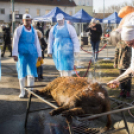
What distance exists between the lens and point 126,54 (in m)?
4.24

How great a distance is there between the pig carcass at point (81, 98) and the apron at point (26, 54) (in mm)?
2087

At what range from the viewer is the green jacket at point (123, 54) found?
4228mm

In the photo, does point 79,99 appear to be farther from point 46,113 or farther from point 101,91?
point 46,113

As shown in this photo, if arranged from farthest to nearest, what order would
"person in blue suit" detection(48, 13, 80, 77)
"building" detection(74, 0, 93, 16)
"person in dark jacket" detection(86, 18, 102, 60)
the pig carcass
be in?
"person in dark jacket" detection(86, 18, 102, 60) < "building" detection(74, 0, 93, 16) < "person in blue suit" detection(48, 13, 80, 77) < the pig carcass

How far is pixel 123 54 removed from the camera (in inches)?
168

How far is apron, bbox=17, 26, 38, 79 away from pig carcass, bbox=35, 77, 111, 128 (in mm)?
2087

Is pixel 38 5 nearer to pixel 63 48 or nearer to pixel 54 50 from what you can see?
pixel 54 50

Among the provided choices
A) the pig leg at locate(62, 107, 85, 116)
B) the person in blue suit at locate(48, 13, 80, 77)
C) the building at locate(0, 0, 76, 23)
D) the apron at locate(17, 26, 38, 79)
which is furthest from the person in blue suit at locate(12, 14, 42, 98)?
the building at locate(0, 0, 76, 23)

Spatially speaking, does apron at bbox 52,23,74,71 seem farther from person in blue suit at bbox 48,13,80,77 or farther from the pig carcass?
the pig carcass

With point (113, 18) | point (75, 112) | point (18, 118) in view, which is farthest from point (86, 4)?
point (75, 112)

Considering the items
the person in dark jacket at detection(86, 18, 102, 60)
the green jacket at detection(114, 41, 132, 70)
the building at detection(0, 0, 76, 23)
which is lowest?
the green jacket at detection(114, 41, 132, 70)

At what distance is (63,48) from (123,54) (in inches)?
53.8

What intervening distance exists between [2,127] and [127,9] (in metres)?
2.93

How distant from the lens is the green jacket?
4.23 metres
